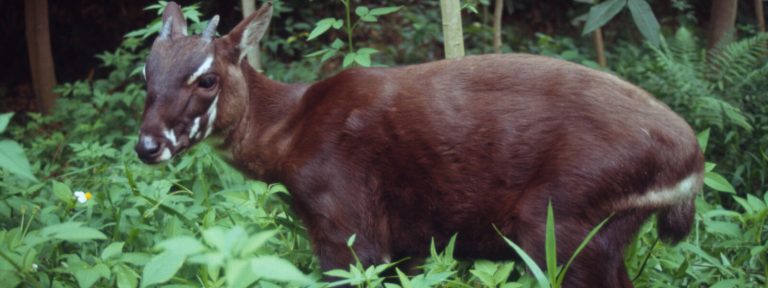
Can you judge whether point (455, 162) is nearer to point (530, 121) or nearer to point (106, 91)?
point (530, 121)

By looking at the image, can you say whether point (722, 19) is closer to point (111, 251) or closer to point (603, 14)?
point (603, 14)

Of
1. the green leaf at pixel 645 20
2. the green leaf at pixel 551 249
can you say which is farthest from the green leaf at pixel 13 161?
the green leaf at pixel 645 20

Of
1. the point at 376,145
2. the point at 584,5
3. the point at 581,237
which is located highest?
the point at 376,145

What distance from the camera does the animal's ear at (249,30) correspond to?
155 inches

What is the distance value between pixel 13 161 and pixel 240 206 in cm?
143

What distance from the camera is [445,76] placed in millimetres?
3848

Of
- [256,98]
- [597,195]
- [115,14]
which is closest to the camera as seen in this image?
[597,195]

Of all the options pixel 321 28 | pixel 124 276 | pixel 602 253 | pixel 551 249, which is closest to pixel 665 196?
pixel 602 253

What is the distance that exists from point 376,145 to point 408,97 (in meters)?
0.26

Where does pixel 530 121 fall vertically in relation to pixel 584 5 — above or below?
above

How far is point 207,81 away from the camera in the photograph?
3.77 meters

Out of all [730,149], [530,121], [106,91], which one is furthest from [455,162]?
[106,91]

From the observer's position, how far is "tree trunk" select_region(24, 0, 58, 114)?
7.98m

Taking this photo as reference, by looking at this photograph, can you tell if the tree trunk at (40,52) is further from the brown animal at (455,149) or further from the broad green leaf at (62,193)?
the brown animal at (455,149)
